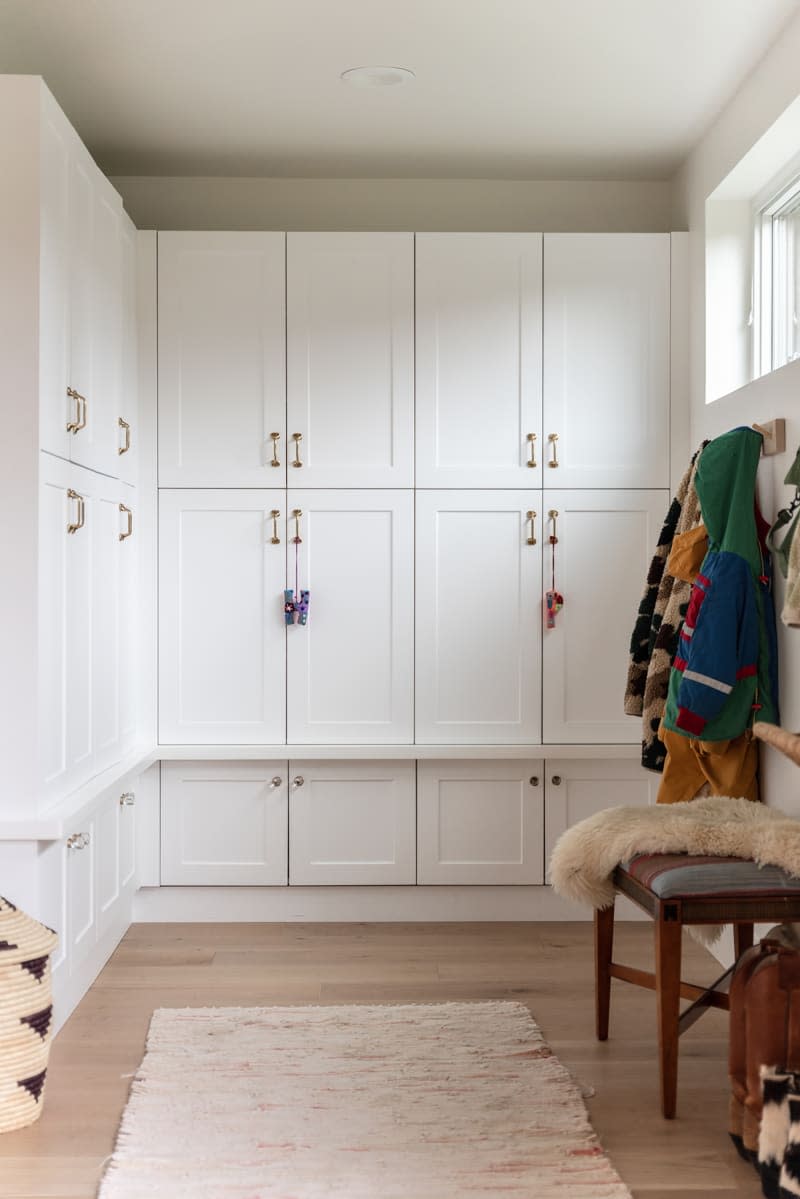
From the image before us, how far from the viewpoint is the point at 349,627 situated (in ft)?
13.1

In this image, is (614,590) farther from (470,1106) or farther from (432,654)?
(470,1106)

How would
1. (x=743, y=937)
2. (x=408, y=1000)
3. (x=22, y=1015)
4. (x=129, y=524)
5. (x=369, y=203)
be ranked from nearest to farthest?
(x=22, y=1015)
(x=743, y=937)
(x=408, y=1000)
(x=129, y=524)
(x=369, y=203)

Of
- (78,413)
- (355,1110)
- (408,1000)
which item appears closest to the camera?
(355,1110)

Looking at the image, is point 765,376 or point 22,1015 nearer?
point 22,1015

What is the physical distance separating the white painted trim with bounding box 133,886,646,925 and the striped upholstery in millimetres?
1572

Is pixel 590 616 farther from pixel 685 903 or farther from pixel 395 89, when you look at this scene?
pixel 395 89

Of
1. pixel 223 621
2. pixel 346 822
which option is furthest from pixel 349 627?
pixel 346 822

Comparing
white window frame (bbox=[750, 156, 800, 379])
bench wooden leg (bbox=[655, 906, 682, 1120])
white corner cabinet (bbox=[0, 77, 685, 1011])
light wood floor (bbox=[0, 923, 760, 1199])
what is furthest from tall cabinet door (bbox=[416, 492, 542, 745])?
bench wooden leg (bbox=[655, 906, 682, 1120])

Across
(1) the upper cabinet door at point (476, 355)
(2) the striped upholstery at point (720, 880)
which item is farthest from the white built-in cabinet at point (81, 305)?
(2) the striped upholstery at point (720, 880)

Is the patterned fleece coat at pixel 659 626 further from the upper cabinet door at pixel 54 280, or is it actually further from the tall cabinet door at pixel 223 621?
the upper cabinet door at pixel 54 280

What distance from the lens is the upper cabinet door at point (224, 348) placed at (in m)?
3.99

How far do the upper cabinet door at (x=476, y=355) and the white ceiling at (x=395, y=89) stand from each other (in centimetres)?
36

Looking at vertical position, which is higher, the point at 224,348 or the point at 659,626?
the point at 224,348

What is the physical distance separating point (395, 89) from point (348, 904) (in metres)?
2.60
